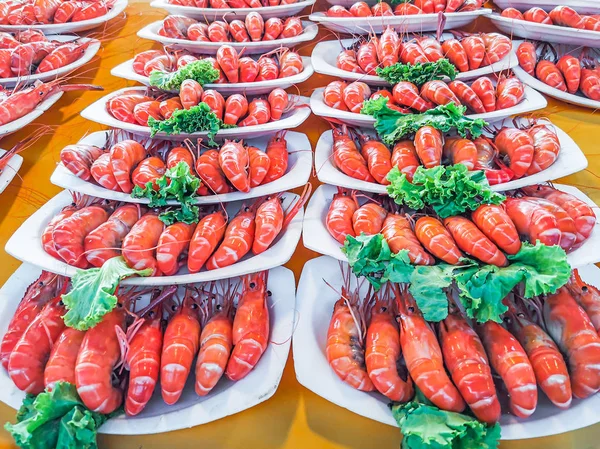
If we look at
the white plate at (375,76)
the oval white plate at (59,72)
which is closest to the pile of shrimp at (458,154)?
the white plate at (375,76)

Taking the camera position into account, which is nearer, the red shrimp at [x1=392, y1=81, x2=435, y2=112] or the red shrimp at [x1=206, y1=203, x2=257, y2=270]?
the red shrimp at [x1=206, y1=203, x2=257, y2=270]

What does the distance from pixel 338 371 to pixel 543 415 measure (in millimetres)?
763

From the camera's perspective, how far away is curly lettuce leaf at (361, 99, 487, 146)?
2.06m

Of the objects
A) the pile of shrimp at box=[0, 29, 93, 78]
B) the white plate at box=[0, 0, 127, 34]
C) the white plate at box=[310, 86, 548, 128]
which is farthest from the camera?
the white plate at box=[0, 0, 127, 34]

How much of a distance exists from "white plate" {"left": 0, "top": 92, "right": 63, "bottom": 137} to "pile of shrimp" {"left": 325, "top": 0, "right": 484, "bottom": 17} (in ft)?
6.91

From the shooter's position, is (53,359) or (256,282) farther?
(256,282)

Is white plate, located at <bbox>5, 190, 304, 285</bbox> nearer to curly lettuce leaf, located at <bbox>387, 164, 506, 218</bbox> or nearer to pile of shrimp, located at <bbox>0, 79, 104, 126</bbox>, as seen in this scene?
curly lettuce leaf, located at <bbox>387, 164, 506, 218</bbox>

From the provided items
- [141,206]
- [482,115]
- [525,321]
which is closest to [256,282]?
[141,206]

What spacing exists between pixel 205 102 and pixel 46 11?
7.18 ft

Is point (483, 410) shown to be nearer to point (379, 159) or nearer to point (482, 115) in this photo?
point (379, 159)

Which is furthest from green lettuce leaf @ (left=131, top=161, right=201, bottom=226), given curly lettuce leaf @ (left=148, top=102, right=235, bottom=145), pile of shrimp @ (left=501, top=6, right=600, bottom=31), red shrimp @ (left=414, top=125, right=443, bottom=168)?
pile of shrimp @ (left=501, top=6, right=600, bottom=31)

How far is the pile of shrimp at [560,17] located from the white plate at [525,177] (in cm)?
119

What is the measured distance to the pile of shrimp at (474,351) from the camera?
1.47 metres

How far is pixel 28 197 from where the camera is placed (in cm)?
245
